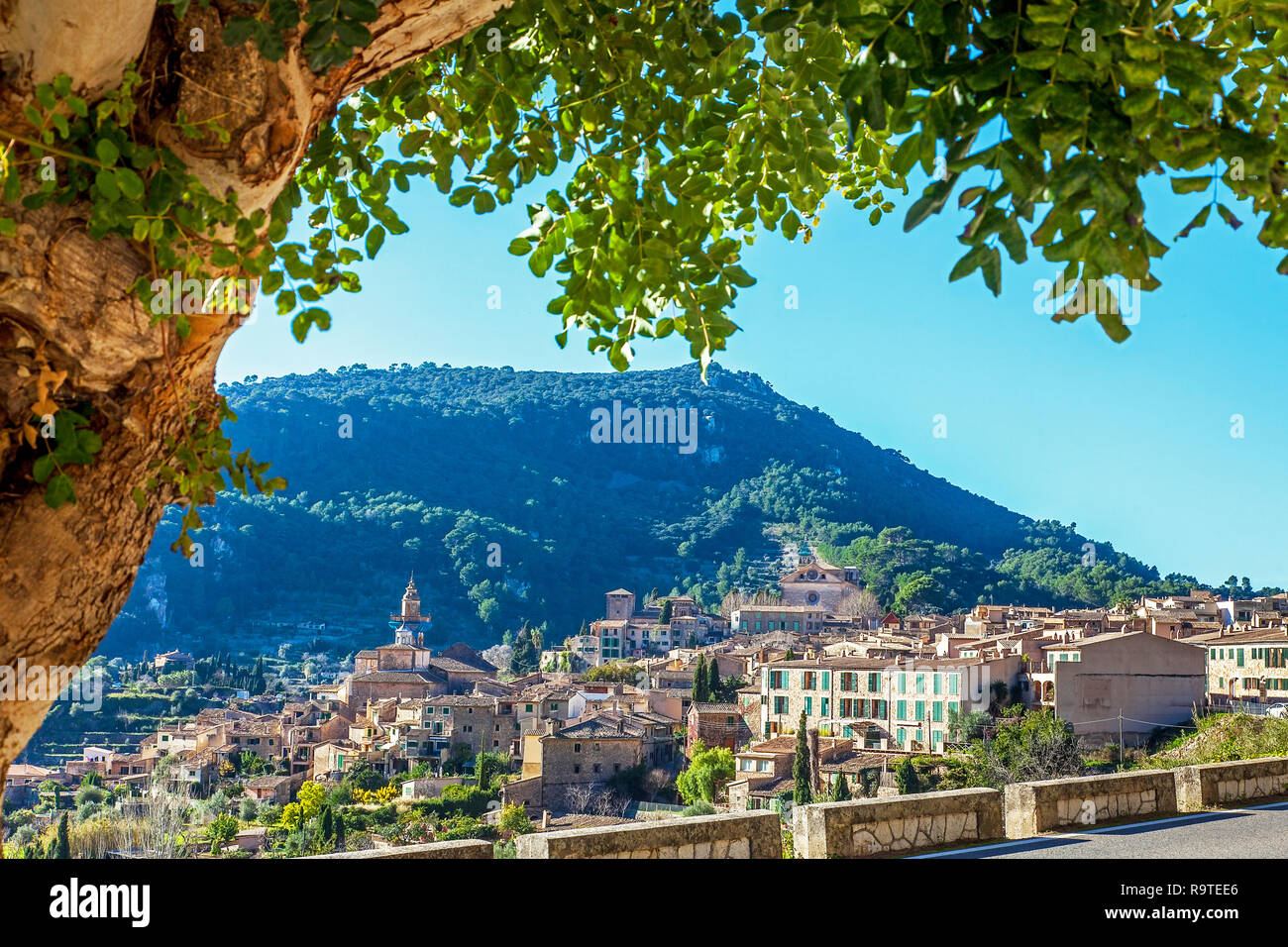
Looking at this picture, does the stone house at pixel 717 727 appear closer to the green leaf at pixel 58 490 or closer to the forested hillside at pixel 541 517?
the forested hillside at pixel 541 517

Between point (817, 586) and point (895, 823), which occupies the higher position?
point (817, 586)

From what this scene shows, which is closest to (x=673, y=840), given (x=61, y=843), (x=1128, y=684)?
(x=61, y=843)

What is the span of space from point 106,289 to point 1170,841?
6.54 m

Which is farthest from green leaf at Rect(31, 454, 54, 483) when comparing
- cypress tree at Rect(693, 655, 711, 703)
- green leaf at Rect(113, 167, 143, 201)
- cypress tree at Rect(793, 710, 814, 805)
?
cypress tree at Rect(693, 655, 711, 703)

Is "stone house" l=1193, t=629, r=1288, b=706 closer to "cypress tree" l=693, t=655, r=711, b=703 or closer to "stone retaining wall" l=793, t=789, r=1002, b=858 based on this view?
"cypress tree" l=693, t=655, r=711, b=703

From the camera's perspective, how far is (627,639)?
69.1m

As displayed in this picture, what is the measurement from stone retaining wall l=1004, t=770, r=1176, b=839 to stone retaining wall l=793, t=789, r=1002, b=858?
0.29 m

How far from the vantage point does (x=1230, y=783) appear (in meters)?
7.45

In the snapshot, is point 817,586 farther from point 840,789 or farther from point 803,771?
point 840,789

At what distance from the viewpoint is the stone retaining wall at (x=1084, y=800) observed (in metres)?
6.38

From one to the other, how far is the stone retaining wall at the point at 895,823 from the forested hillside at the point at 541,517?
60.6 meters

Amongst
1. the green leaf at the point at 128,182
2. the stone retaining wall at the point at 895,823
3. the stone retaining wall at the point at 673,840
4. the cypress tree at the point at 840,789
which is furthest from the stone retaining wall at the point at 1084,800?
the cypress tree at the point at 840,789

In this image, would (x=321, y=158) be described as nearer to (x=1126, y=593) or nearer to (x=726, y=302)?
(x=726, y=302)
